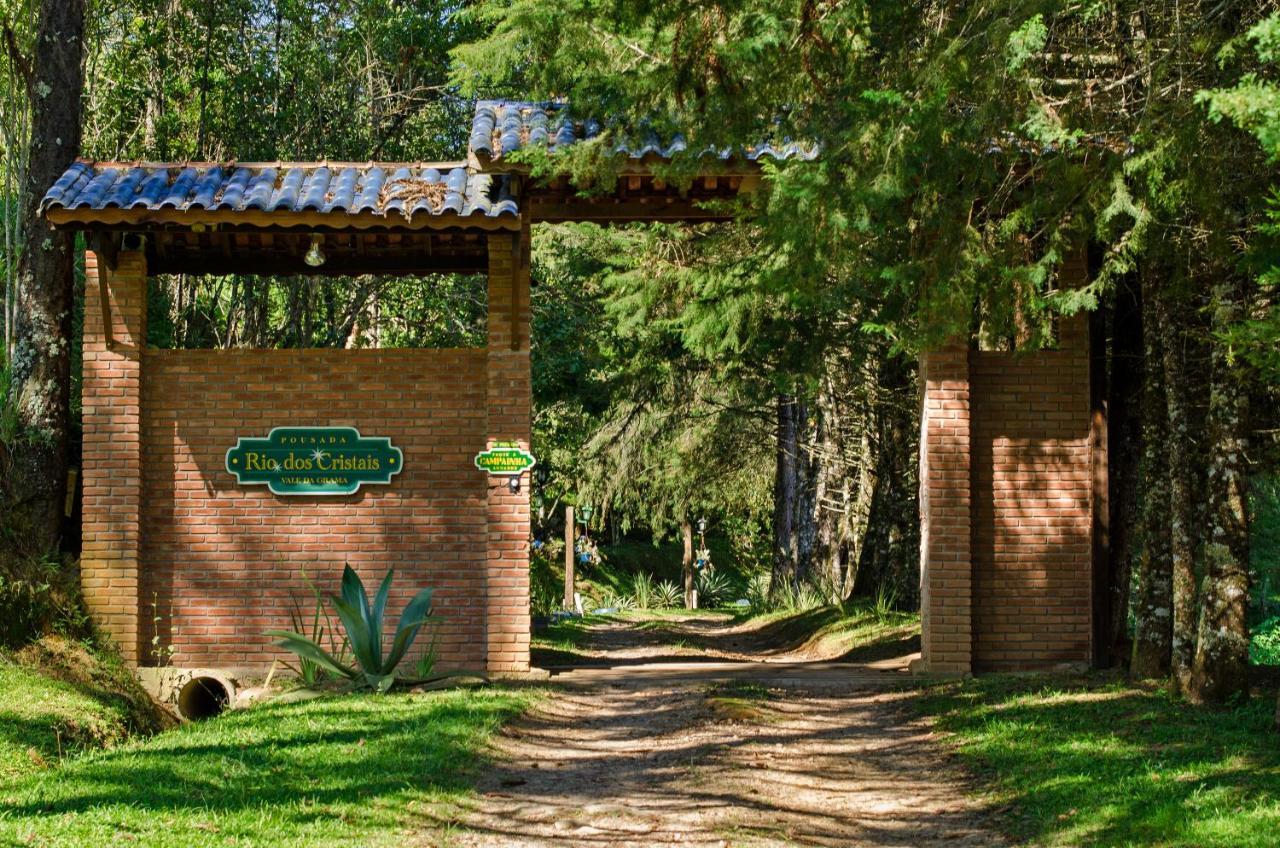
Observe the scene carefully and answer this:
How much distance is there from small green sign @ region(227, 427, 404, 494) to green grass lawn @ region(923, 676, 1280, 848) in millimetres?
5048

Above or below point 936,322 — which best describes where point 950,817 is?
below

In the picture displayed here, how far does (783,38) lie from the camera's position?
8211 mm

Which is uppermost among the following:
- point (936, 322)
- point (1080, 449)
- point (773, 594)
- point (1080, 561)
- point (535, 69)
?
point (535, 69)

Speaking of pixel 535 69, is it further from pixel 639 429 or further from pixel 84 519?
pixel 639 429

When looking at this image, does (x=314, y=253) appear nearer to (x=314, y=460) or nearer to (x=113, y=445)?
(x=314, y=460)

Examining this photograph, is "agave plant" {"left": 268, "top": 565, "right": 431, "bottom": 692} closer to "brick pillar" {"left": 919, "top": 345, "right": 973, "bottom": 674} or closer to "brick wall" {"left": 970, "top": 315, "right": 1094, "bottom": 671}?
"brick pillar" {"left": 919, "top": 345, "right": 973, "bottom": 674}

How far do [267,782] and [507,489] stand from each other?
4.89 metres

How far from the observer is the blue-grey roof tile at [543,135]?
1028 cm

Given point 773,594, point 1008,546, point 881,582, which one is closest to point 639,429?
point 773,594

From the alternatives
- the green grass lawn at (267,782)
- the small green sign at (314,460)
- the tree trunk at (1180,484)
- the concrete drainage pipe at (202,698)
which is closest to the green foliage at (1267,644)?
the tree trunk at (1180,484)

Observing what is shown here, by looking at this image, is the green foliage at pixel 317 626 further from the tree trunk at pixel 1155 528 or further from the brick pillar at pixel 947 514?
the tree trunk at pixel 1155 528

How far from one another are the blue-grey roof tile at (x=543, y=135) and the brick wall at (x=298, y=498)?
846 mm

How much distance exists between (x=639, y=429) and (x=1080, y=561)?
13.1 m

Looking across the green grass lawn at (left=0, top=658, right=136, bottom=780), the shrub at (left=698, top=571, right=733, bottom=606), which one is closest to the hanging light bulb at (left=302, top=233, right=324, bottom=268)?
the green grass lawn at (left=0, top=658, right=136, bottom=780)
